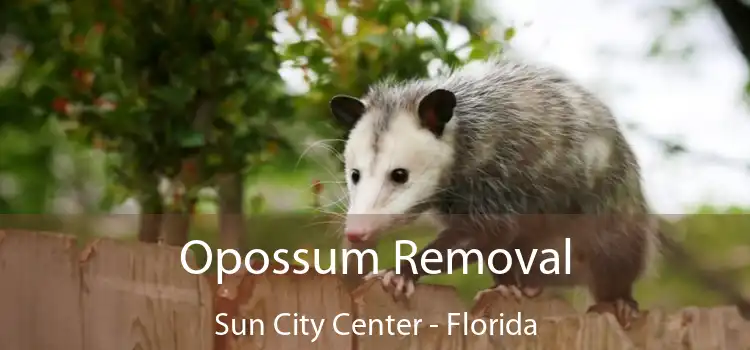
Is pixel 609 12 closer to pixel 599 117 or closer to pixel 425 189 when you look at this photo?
pixel 599 117

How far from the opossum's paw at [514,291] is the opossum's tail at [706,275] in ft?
0.55

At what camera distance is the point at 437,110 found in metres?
0.94

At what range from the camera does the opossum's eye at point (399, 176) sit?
933 mm

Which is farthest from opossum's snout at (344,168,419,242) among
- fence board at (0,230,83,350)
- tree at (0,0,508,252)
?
fence board at (0,230,83,350)

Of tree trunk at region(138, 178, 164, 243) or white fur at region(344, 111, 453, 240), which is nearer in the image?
white fur at region(344, 111, 453, 240)

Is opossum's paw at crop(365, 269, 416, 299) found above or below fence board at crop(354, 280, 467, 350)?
above

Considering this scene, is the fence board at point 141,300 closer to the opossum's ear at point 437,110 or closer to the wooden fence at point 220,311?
the wooden fence at point 220,311

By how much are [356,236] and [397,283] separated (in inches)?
2.9

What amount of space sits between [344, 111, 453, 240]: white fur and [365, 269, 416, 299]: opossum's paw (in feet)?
0.19

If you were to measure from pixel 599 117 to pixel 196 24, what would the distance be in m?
0.55

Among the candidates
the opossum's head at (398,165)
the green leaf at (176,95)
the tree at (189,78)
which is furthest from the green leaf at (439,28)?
the green leaf at (176,95)

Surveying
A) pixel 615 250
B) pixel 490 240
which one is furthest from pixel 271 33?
pixel 615 250

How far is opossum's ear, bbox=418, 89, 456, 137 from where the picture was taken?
938 mm

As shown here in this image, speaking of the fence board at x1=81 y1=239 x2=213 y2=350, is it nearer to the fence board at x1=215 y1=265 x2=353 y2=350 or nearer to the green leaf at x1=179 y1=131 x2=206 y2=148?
the fence board at x1=215 y1=265 x2=353 y2=350
